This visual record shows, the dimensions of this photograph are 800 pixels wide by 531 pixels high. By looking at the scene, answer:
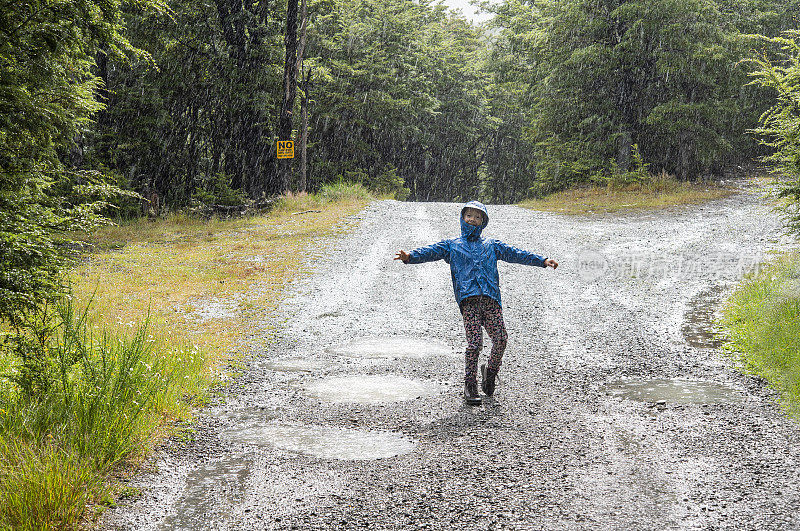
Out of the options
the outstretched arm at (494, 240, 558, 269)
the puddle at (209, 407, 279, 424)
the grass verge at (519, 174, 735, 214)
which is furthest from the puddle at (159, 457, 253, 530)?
the grass verge at (519, 174, 735, 214)

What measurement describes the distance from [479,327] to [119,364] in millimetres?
2992

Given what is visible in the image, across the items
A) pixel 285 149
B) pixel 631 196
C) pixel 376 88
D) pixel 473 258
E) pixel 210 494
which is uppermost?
pixel 376 88

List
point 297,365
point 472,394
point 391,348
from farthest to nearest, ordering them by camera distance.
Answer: point 391,348
point 297,365
point 472,394

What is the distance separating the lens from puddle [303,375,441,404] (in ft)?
19.3

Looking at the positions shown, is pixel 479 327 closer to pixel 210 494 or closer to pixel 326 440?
pixel 326 440

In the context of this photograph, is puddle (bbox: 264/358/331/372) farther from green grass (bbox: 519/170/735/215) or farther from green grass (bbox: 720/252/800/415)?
green grass (bbox: 519/170/735/215)

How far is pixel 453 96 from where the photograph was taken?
43656 mm

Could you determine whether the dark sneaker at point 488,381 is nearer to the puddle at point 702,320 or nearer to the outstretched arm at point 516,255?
the outstretched arm at point 516,255

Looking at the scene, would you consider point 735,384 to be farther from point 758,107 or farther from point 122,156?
point 758,107

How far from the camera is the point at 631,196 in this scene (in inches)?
926

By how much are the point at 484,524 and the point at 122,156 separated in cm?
2266

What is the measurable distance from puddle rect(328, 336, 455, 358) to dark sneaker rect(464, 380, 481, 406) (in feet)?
5.21

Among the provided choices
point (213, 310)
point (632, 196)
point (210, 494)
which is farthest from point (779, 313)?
point (632, 196)

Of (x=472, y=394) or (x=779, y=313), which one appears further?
(x=779, y=313)
